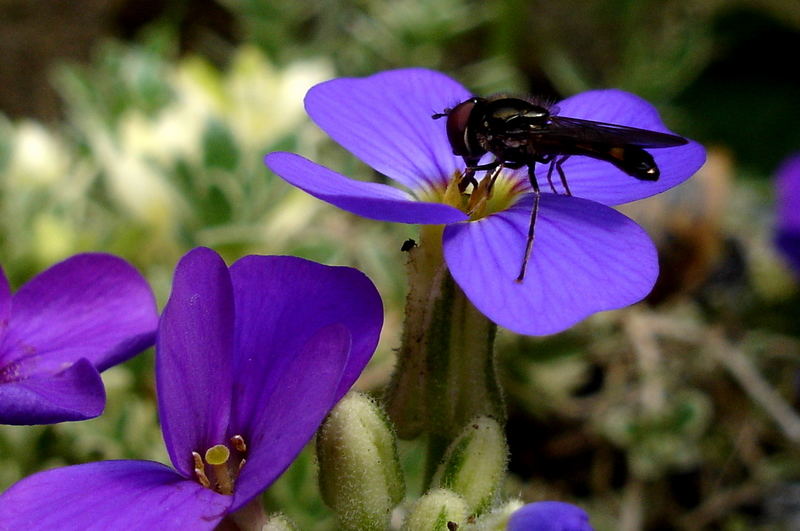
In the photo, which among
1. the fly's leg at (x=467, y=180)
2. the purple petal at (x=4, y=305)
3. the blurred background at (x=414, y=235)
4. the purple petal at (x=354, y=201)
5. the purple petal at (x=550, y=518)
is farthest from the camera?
the blurred background at (x=414, y=235)

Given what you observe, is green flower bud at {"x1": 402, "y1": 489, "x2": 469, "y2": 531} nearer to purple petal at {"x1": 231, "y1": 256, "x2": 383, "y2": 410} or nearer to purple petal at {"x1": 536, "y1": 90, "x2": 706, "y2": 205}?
purple petal at {"x1": 231, "y1": 256, "x2": 383, "y2": 410}

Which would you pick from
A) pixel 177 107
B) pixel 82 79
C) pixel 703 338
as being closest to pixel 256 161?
pixel 177 107

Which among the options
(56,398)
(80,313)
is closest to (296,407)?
(56,398)

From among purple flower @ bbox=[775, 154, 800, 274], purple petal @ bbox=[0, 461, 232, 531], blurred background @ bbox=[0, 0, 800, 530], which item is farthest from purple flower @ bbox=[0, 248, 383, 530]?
purple flower @ bbox=[775, 154, 800, 274]

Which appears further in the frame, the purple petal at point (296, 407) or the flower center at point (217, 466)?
the flower center at point (217, 466)

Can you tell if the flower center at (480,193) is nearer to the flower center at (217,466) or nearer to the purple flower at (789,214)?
the flower center at (217,466)

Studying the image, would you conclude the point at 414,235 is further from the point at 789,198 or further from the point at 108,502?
the point at 108,502

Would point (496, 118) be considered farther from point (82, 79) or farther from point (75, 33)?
point (75, 33)

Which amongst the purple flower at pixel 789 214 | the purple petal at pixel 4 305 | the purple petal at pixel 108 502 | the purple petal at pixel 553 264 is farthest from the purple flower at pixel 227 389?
the purple flower at pixel 789 214
